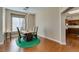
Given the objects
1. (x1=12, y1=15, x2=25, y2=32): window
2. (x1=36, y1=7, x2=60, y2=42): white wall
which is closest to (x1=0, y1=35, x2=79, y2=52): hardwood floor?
(x1=36, y1=7, x2=60, y2=42): white wall

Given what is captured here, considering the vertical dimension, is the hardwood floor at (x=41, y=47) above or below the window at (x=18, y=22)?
below

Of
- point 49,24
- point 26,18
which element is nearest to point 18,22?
point 26,18

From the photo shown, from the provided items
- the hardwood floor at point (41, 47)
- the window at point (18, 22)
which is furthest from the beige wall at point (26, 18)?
the hardwood floor at point (41, 47)

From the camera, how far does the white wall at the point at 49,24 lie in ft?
5.16

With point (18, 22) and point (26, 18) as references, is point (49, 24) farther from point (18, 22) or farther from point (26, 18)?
point (18, 22)

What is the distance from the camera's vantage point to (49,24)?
1.63 meters

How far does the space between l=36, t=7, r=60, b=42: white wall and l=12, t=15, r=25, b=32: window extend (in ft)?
0.95

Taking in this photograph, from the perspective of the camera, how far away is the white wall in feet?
5.16

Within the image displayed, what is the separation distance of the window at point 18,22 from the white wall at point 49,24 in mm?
289

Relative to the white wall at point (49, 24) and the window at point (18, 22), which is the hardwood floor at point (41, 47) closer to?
the white wall at point (49, 24)

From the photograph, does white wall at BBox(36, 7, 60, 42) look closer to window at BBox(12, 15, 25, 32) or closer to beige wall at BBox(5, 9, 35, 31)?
beige wall at BBox(5, 9, 35, 31)
